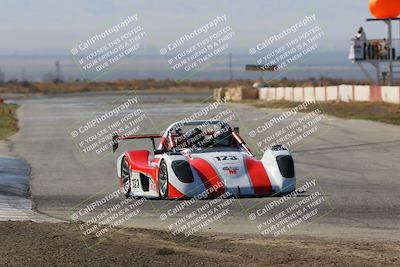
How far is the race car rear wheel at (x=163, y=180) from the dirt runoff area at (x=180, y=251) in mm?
3797

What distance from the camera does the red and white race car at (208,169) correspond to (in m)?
15.0

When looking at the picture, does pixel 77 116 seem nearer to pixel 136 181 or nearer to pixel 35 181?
pixel 35 181

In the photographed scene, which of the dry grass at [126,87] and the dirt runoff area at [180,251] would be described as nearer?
the dirt runoff area at [180,251]

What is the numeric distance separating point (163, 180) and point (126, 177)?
1899 millimetres

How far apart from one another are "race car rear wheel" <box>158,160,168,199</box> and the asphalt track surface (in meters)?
0.18

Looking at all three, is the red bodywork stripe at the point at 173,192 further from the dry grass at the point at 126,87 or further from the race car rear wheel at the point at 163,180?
the dry grass at the point at 126,87

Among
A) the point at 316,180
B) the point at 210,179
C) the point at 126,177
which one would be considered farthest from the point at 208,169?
the point at 316,180

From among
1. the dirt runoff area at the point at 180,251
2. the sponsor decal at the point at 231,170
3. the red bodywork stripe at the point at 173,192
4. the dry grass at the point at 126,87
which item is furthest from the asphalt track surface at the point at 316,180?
the dry grass at the point at 126,87

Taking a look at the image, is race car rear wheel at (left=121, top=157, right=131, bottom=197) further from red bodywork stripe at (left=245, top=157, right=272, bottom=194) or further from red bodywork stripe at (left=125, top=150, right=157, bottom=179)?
red bodywork stripe at (left=245, top=157, right=272, bottom=194)

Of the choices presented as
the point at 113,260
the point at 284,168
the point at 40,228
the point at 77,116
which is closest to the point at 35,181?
the point at 284,168

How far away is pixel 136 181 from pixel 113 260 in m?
6.99

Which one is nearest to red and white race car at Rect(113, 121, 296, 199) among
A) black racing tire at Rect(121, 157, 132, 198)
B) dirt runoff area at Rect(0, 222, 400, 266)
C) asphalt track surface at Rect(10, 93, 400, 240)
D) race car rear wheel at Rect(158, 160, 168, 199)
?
race car rear wheel at Rect(158, 160, 168, 199)

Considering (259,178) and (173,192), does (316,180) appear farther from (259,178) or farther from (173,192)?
(173,192)

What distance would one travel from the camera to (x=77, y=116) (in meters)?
50.7
